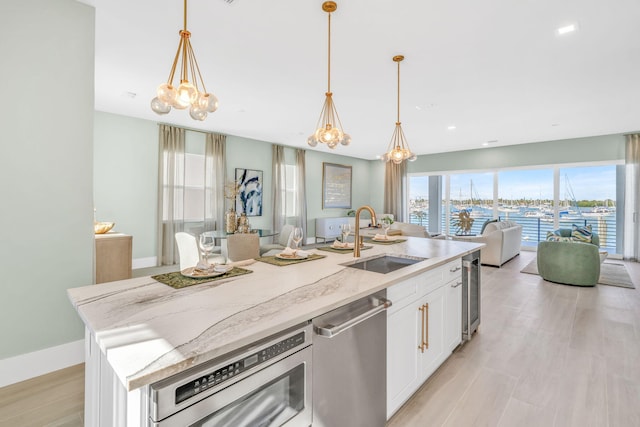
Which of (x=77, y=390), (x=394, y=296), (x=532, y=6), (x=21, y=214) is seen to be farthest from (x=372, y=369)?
(x=532, y=6)

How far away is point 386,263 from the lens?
2.36 metres

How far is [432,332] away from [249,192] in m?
5.57

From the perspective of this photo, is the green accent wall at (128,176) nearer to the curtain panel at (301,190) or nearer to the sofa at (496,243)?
the curtain panel at (301,190)

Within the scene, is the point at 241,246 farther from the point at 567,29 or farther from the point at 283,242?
the point at 567,29

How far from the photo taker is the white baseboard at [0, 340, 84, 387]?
200 centimetres

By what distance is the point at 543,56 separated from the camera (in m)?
3.05

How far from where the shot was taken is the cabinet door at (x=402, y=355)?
5.37 ft

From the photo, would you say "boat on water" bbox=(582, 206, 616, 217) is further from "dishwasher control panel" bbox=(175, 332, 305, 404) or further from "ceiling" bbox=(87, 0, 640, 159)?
"dishwasher control panel" bbox=(175, 332, 305, 404)

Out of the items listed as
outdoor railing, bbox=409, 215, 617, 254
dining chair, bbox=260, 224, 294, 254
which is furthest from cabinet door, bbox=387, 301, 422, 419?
outdoor railing, bbox=409, 215, 617, 254

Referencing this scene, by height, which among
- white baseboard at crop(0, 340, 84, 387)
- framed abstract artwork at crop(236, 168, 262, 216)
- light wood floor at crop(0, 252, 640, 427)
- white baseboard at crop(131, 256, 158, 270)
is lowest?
light wood floor at crop(0, 252, 640, 427)

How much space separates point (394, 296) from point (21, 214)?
2526mm

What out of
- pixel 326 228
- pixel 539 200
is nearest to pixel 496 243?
pixel 539 200

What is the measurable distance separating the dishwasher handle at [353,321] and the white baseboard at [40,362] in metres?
2.23

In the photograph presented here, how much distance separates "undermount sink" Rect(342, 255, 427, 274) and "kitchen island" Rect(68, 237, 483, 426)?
0.38 m
